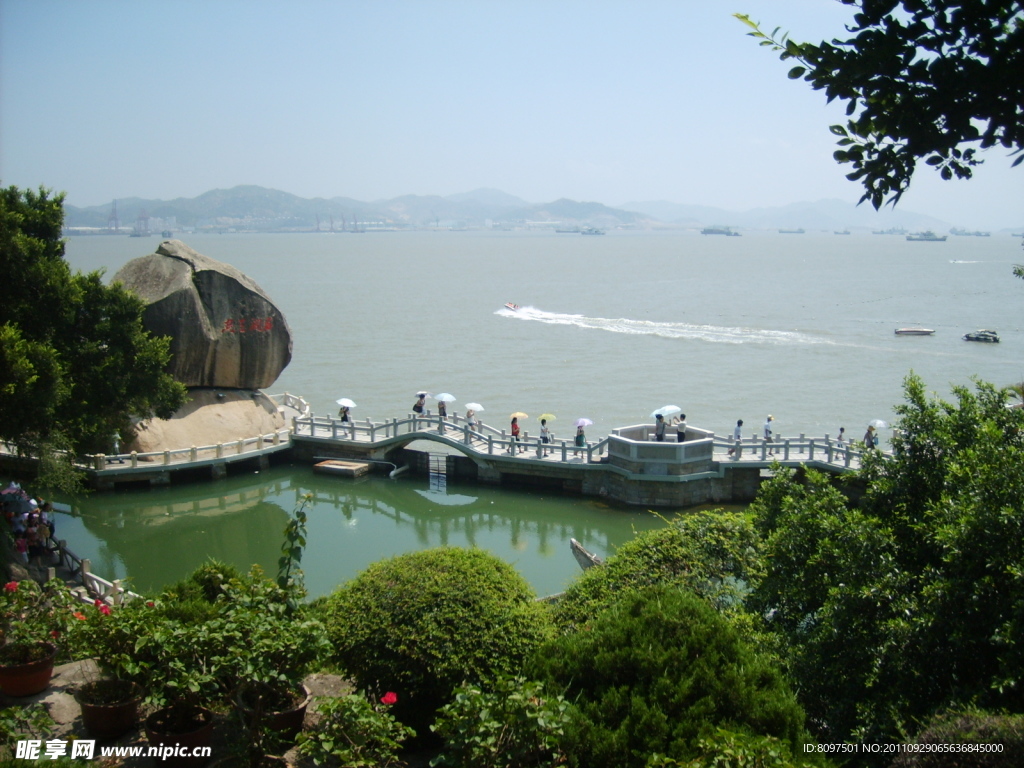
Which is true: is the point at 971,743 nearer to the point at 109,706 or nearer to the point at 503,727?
the point at 503,727

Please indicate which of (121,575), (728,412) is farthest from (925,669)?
(728,412)

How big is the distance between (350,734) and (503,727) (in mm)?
1183

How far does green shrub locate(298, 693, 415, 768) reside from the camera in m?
6.20

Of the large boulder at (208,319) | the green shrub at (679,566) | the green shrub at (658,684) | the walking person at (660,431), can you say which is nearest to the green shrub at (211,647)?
the green shrub at (658,684)

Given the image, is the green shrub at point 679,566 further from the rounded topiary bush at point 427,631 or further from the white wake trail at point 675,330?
the white wake trail at point 675,330

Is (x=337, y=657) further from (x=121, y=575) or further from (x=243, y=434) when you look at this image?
(x=243, y=434)

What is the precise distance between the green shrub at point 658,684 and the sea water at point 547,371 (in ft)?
35.3

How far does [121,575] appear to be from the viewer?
19.7m

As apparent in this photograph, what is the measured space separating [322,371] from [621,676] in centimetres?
3964

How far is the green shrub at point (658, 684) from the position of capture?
6.30 meters

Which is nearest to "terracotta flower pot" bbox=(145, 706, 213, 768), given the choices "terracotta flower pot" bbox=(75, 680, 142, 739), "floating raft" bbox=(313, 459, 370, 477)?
"terracotta flower pot" bbox=(75, 680, 142, 739)

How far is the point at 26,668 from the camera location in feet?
27.2

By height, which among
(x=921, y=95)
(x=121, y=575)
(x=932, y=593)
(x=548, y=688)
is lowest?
(x=121, y=575)

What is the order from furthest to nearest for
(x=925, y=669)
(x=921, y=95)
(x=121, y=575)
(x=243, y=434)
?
(x=243, y=434) → (x=121, y=575) → (x=925, y=669) → (x=921, y=95)
